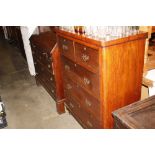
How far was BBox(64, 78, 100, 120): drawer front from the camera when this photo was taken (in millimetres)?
2023

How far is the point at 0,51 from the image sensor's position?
290 inches

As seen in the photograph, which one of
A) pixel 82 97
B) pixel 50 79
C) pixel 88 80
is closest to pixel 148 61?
pixel 88 80

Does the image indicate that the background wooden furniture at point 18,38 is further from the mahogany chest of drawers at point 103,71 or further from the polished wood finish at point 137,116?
the polished wood finish at point 137,116

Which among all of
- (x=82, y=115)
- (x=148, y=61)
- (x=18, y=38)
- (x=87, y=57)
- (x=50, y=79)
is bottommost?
(x=82, y=115)

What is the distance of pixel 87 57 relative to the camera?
6.08 ft

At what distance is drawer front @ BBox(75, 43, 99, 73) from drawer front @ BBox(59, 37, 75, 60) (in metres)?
0.11

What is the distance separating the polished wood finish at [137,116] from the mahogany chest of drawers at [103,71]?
37 cm

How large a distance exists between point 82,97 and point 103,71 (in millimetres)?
643

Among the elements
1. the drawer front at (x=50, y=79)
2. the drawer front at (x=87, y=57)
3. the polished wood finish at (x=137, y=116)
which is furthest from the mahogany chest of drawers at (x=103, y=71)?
the drawer front at (x=50, y=79)

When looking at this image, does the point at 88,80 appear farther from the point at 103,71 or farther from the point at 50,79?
the point at 50,79

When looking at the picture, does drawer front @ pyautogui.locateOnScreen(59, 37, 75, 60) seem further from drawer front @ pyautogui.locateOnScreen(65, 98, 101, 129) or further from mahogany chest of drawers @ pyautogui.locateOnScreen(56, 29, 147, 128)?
drawer front @ pyautogui.locateOnScreen(65, 98, 101, 129)

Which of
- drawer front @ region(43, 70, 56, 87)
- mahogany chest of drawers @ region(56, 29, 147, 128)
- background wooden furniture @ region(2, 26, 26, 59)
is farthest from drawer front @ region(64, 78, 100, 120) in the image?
background wooden furniture @ region(2, 26, 26, 59)

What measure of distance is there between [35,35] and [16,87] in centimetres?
132
